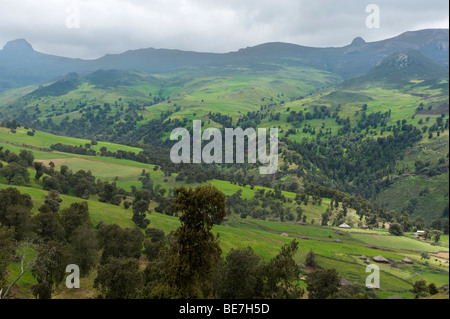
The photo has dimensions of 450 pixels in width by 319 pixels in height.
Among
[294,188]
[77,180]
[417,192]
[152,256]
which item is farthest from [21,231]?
[417,192]

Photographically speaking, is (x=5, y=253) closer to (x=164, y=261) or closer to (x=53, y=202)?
(x=164, y=261)

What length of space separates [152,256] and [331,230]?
85.4 m

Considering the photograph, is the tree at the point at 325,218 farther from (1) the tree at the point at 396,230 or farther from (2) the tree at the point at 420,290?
(2) the tree at the point at 420,290

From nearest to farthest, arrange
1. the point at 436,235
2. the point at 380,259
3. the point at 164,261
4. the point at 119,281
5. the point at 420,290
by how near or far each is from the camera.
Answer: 1. the point at 119,281
2. the point at 164,261
3. the point at 420,290
4. the point at 380,259
5. the point at 436,235

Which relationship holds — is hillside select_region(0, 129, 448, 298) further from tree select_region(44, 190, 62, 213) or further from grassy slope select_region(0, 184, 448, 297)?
tree select_region(44, 190, 62, 213)

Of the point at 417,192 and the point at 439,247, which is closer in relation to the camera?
the point at 439,247

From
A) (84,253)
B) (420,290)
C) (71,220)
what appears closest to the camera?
(84,253)

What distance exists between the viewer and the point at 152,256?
59250mm

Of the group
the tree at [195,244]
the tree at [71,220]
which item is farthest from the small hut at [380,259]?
the tree at [71,220]

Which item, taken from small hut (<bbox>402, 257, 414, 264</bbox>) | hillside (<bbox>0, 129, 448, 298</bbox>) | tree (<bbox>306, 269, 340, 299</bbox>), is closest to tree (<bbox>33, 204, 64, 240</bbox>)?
hillside (<bbox>0, 129, 448, 298</bbox>)

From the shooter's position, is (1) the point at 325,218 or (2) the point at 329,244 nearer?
(2) the point at 329,244

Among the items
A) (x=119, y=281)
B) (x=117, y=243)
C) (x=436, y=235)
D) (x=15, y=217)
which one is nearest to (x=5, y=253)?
(x=15, y=217)

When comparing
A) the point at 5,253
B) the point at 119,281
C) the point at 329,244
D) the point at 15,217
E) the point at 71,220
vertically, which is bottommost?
the point at 329,244
